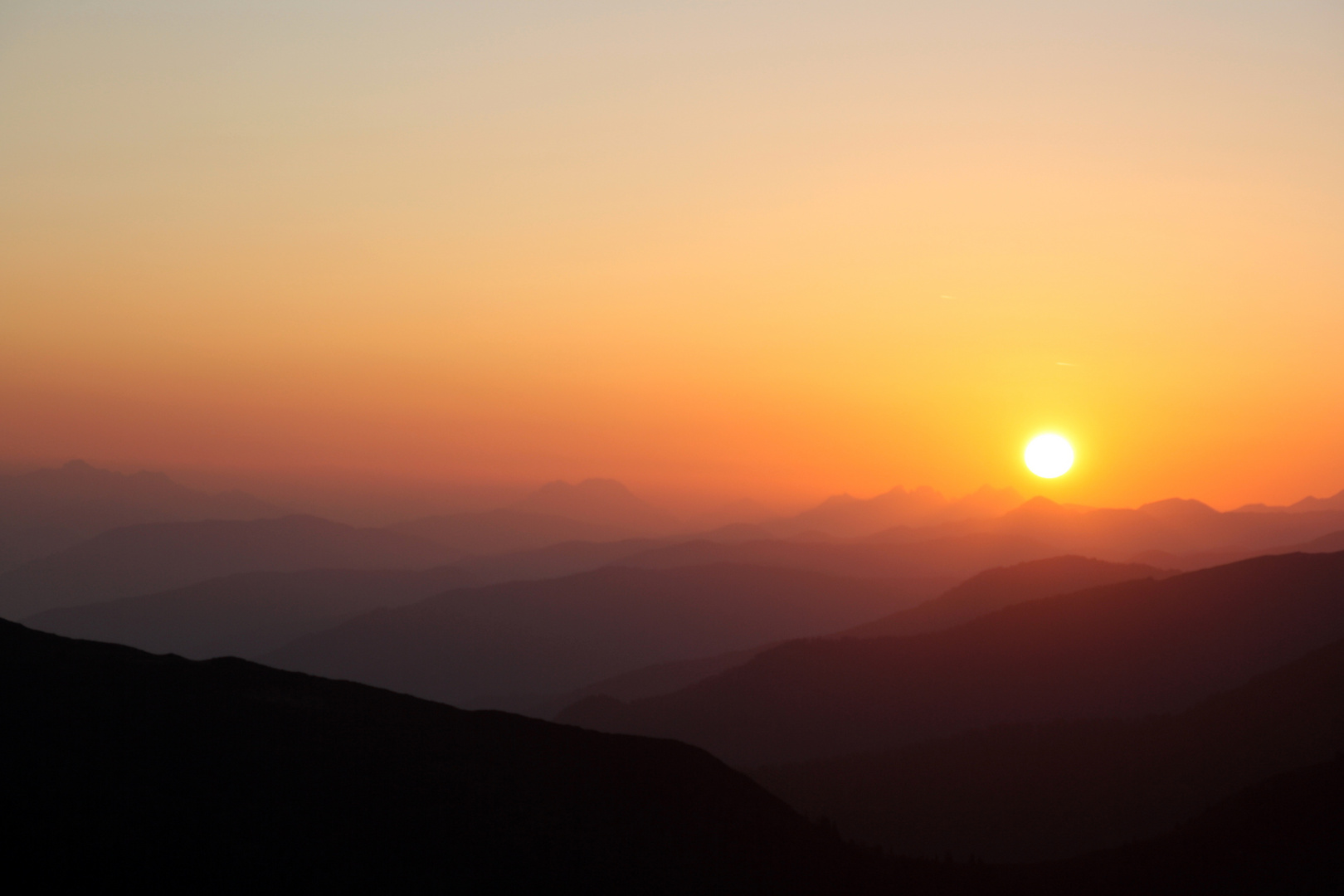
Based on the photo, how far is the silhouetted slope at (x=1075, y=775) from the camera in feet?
185

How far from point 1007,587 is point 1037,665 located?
4975 centimetres

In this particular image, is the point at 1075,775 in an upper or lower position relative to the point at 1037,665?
lower

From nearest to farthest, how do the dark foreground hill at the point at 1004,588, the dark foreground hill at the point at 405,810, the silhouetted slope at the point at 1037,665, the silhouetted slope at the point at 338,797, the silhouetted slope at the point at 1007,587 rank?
the silhouetted slope at the point at 338,797 < the dark foreground hill at the point at 405,810 < the silhouetted slope at the point at 1037,665 < the dark foreground hill at the point at 1004,588 < the silhouetted slope at the point at 1007,587

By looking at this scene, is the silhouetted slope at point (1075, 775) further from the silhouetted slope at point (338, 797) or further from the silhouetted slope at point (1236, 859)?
the silhouetted slope at point (338, 797)

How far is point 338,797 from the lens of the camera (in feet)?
Result: 100

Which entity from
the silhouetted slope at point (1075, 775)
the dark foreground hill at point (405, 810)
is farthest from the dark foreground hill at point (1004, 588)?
the dark foreground hill at point (405, 810)

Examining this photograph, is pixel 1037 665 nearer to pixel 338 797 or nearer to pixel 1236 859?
pixel 1236 859

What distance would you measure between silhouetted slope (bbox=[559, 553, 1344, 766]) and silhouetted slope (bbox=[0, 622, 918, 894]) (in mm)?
58775

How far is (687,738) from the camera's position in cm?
10762

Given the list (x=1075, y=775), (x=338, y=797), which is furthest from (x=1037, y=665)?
(x=338, y=797)

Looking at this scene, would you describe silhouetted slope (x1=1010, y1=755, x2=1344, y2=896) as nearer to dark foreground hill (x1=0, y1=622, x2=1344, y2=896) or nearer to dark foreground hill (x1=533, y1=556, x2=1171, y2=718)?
dark foreground hill (x1=0, y1=622, x2=1344, y2=896)

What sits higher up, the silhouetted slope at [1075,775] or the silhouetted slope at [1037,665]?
the silhouetted slope at [1037,665]

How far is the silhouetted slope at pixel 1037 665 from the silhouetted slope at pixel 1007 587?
2893 centimetres

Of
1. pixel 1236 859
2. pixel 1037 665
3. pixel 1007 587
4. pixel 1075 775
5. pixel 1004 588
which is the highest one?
pixel 1007 587
